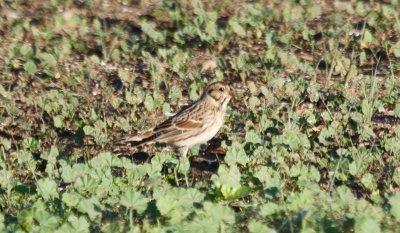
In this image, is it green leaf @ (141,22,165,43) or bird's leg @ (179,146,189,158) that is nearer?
bird's leg @ (179,146,189,158)

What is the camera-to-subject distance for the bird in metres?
10.7

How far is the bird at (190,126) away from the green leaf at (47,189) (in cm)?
181

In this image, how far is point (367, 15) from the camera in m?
13.6

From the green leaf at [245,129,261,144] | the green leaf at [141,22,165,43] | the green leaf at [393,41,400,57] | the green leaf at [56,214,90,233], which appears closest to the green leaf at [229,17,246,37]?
the green leaf at [141,22,165,43]

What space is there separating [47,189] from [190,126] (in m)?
2.34

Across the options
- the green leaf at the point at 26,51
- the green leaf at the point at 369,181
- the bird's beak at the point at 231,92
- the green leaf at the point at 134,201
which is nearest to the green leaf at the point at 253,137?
the bird's beak at the point at 231,92

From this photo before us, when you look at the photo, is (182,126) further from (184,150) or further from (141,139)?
(141,139)

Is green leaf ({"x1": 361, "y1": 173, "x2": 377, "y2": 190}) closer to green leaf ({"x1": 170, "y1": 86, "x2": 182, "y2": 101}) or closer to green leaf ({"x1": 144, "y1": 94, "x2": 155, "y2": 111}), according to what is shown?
green leaf ({"x1": 144, "y1": 94, "x2": 155, "y2": 111})

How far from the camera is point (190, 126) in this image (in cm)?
1093

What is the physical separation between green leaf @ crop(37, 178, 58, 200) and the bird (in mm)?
1808

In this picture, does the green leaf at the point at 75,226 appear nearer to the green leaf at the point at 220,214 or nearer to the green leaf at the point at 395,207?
the green leaf at the point at 220,214

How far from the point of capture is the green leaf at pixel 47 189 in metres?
8.88

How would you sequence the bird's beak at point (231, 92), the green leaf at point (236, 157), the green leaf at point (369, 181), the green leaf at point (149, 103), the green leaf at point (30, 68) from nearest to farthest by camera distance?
1. the green leaf at point (369, 181)
2. the green leaf at point (236, 157)
3. the bird's beak at point (231, 92)
4. the green leaf at point (149, 103)
5. the green leaf at point (30, 68)

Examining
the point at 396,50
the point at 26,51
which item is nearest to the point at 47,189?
the point at 26,51
